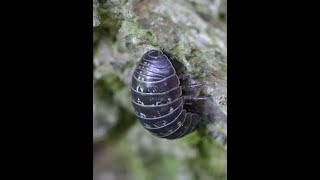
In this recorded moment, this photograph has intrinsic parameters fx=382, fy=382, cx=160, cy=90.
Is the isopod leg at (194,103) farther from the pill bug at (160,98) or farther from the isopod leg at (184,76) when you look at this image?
the isopod leg at (184,76)

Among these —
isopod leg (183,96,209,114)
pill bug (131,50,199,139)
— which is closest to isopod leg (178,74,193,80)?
pill bug (131,50,199,139)

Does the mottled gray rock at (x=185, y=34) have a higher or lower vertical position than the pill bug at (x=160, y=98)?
higher

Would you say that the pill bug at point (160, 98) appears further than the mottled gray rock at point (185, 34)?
Yes

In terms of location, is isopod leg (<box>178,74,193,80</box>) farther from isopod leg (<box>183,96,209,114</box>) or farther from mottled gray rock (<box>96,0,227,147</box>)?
isopod leg (<box>183,96,209,114</box>)

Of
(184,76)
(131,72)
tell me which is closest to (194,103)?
(184,76)

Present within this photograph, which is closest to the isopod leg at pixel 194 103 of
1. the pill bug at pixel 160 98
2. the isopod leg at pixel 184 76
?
the pill bug at pixel 160 98

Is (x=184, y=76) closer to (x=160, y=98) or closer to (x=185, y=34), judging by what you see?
(x=160, y=98)
